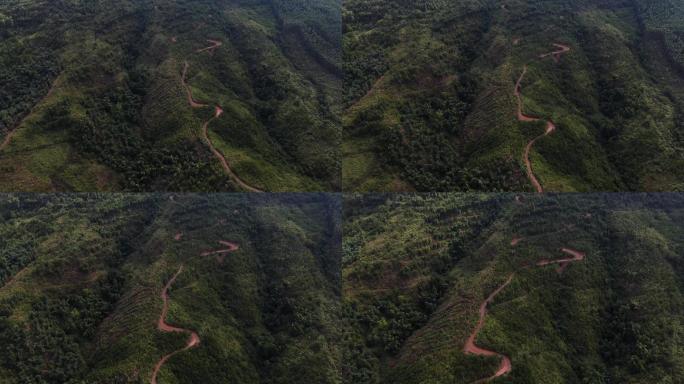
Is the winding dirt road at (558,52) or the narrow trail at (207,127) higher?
the winding dirt road at (558,52)

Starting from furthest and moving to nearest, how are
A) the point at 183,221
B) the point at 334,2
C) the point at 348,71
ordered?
the point at 334,2
the point at 348,71
the point at 183,221

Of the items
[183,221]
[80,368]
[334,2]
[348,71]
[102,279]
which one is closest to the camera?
[80,368]

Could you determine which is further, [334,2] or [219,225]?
[334,2]

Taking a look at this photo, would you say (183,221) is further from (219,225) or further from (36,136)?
(36,136)

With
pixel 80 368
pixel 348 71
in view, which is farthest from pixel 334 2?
pixel 80 368

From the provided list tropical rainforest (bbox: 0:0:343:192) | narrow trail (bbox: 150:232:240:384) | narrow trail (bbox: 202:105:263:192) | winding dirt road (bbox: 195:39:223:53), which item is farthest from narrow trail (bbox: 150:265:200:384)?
winding dirt road (bbox: 195:39:223:53)

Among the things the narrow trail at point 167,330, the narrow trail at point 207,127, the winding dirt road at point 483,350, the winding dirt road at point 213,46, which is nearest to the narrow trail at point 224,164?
the narrow trail at point 207,127

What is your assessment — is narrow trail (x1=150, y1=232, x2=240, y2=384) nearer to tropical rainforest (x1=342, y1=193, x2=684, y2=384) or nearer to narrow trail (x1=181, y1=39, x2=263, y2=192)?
narrow trail (x1=181, y1=39, x2=263, y2=192)

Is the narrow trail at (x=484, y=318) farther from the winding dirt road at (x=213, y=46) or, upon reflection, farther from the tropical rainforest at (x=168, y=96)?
the winding dirt road at (x=213, y=46)
